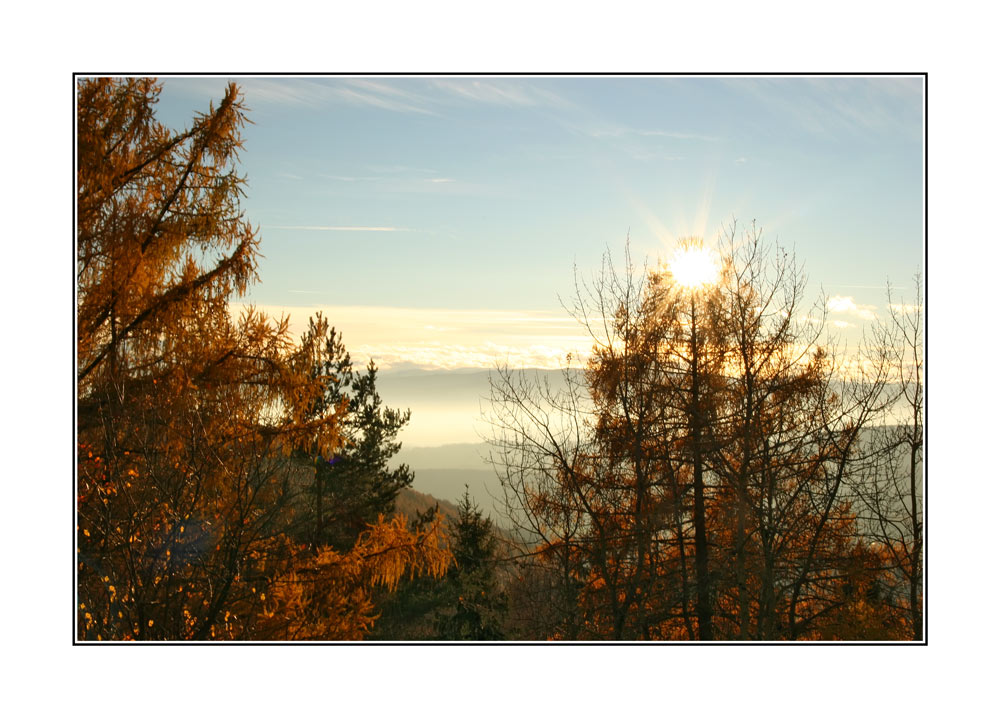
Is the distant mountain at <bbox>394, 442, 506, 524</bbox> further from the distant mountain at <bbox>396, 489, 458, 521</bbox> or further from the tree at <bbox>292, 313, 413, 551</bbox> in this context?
the tree at <bbox>292, 313, 413, 551</bbox>

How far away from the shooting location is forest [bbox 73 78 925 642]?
4191 millimetres

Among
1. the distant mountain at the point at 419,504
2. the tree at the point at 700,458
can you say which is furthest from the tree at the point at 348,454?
the tree at the point at 700,458

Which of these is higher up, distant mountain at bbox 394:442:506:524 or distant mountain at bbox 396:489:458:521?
distant mountain at bbox 394:442:506:524

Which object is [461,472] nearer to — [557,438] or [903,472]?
[557,438]

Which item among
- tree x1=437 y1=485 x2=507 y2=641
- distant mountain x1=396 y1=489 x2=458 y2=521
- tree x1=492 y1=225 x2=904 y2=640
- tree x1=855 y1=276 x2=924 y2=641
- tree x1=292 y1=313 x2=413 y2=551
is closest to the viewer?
tree x1=855 y1=276 x2=924 y2=641

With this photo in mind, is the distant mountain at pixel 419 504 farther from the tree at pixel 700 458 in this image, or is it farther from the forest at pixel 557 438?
the tree at pixel 700 458

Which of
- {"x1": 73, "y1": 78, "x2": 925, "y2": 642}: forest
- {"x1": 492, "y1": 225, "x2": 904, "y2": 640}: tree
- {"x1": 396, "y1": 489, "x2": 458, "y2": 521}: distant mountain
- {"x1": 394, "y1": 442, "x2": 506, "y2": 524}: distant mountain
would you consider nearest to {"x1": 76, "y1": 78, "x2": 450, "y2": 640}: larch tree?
{"x1": 73, "y1": 78, "x2": 925, "y2": 642}: forest

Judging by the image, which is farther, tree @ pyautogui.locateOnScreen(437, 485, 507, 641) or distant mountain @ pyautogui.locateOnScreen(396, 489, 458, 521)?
tree @ pyautogui.locateOnScreen(437, 485, 507, 641)

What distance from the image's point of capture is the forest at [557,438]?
4191 millimetres

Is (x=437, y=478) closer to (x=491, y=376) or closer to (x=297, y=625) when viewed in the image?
(x=491, y=376)

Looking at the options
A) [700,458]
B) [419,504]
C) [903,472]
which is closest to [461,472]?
[700,458]

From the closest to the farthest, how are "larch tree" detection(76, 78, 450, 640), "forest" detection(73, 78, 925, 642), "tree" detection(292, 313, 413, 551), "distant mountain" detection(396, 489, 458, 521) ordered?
"larch tree" detection(76, 78, 450, 640), "forest" detection(73, 78, 925, 642), "distant mountain" detection(396, 489, 458, 521), "tree" detection(292, 313, 413, 551)

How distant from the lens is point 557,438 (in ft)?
15.9
